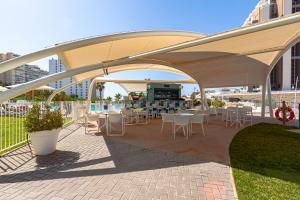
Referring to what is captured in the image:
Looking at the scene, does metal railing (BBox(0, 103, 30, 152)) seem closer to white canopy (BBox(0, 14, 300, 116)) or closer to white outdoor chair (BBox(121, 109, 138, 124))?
white canopy (BBox(0, 14, 300, 116))

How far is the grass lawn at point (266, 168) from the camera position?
323 cm

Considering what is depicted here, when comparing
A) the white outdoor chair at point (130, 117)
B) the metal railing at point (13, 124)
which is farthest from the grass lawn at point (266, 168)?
the white outdoor chair at point (130, 117)

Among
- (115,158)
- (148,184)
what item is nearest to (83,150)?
(115,158)

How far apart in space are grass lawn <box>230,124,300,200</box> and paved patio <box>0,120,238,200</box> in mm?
260

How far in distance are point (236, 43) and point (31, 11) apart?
302 inches

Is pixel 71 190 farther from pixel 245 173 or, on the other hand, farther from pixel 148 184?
pixel 245 173

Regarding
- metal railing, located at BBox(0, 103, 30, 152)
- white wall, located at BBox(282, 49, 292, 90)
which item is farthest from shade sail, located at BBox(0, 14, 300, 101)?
white wall, located at BBox(282, 49, 292, 90)

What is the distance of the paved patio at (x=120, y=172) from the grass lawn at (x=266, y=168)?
0.26m

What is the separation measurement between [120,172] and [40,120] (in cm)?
268

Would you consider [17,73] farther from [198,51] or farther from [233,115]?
[233,115]

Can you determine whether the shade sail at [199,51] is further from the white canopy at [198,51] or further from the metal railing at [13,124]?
the metal railing at [13,124]

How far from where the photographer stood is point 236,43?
302 inches

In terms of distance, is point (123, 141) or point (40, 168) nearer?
point (40, 168)

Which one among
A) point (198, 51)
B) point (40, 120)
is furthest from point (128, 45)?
point (40, 120)
